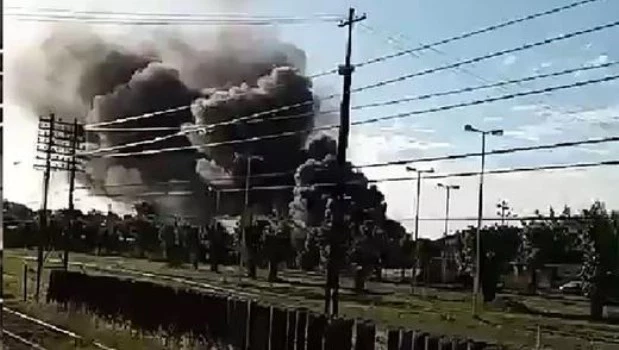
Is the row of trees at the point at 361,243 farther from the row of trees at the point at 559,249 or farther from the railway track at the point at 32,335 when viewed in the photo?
the railway track at the point at 32,335

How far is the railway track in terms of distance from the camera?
1839 centimetres

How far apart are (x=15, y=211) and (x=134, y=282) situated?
24.4 meters

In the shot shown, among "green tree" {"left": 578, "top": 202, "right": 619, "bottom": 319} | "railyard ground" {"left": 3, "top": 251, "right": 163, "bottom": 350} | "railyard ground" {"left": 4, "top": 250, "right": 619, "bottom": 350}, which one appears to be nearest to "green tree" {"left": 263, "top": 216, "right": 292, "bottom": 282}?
"railyard ground" {"left": 4, "top": 250, "right": 619, "bottom": 350}

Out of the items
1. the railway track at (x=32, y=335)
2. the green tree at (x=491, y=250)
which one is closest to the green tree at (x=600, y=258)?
the green tree at (x=491, y=250)

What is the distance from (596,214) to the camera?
181 feet

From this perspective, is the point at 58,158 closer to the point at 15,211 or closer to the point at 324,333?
the point at 15,211

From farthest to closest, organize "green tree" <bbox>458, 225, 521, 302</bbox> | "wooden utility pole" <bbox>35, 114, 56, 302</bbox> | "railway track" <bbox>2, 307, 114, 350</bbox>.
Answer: "green tree" <bbox>458, 225, 521, 302</bbox> < "wooden utility pole" <bbox>35, 114, 56, 302</bbox> < "railway track" <bbox>2, 307, 114, 350</bbox>

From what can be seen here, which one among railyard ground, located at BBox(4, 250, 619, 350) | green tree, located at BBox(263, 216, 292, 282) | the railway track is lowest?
railyard ground, located at BBox(4, 250, 619, 350)

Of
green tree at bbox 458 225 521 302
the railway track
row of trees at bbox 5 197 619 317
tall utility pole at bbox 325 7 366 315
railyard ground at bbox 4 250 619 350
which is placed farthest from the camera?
green tree at bbox 458 225 521 302

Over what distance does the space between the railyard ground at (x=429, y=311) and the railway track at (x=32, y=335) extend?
560 mm

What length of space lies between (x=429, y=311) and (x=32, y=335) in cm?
2617

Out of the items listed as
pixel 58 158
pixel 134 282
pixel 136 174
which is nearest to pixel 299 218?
pixel 136 174

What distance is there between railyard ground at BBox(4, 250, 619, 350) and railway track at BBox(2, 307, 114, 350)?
56 cm

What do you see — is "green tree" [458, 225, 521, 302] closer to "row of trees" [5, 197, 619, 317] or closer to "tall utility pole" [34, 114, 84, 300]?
"row of trees" [5, 197, 619, 317]
